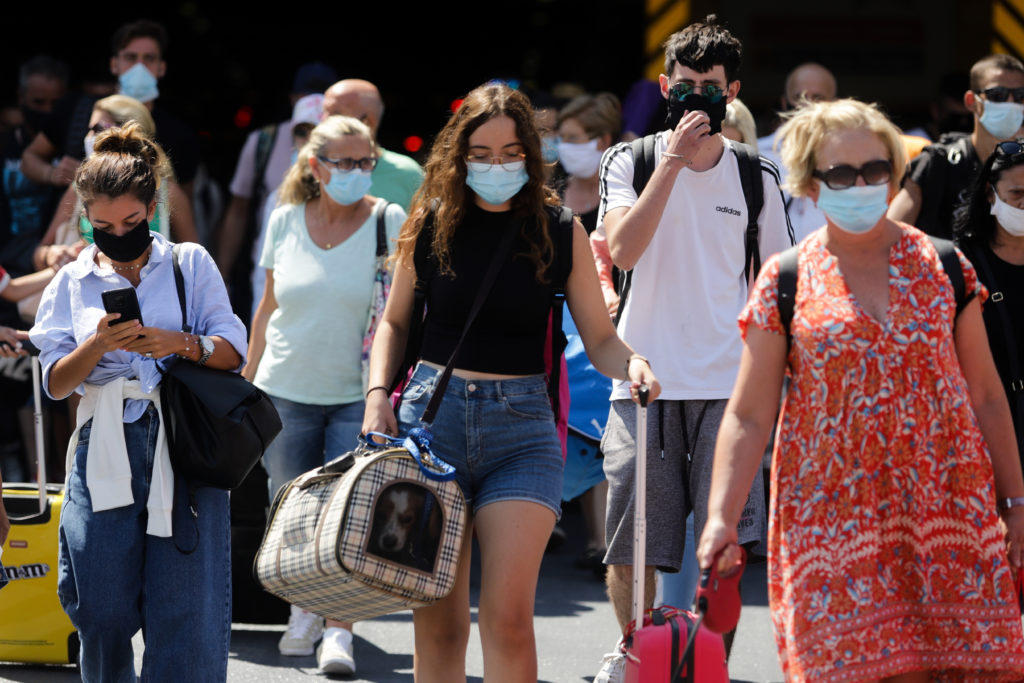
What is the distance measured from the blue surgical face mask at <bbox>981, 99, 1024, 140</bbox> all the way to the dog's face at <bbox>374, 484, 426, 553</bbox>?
3374 millimetres

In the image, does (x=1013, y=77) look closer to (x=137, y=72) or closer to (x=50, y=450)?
(x=137, y=72)

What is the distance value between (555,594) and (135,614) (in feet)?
10.0

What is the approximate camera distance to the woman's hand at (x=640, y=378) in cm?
403

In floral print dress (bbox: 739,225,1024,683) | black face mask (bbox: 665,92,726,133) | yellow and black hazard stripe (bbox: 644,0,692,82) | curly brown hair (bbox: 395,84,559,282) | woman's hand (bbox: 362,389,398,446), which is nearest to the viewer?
floral print dress (bbox: 739,225,1024,683)

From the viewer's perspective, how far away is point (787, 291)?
3.57 m

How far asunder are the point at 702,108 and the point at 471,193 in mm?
829

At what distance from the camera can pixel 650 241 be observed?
475 cm

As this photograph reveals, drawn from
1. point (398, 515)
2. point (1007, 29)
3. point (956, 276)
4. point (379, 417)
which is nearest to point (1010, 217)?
point (956, 276)

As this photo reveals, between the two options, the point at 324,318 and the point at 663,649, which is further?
the point at 324,318

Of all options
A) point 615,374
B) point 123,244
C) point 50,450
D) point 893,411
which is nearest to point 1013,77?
point 615,374

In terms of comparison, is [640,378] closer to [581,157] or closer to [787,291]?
[787,291]

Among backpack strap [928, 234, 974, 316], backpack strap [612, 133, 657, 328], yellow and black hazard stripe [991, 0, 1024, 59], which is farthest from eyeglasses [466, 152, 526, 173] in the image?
yellow and black hazard stripe [991, 0, 1024, 59]

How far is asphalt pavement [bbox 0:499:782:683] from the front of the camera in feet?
18.2

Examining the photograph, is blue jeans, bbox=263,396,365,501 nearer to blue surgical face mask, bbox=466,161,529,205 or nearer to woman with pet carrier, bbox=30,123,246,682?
woman with pet carrier, bbox=30,123,246,682
